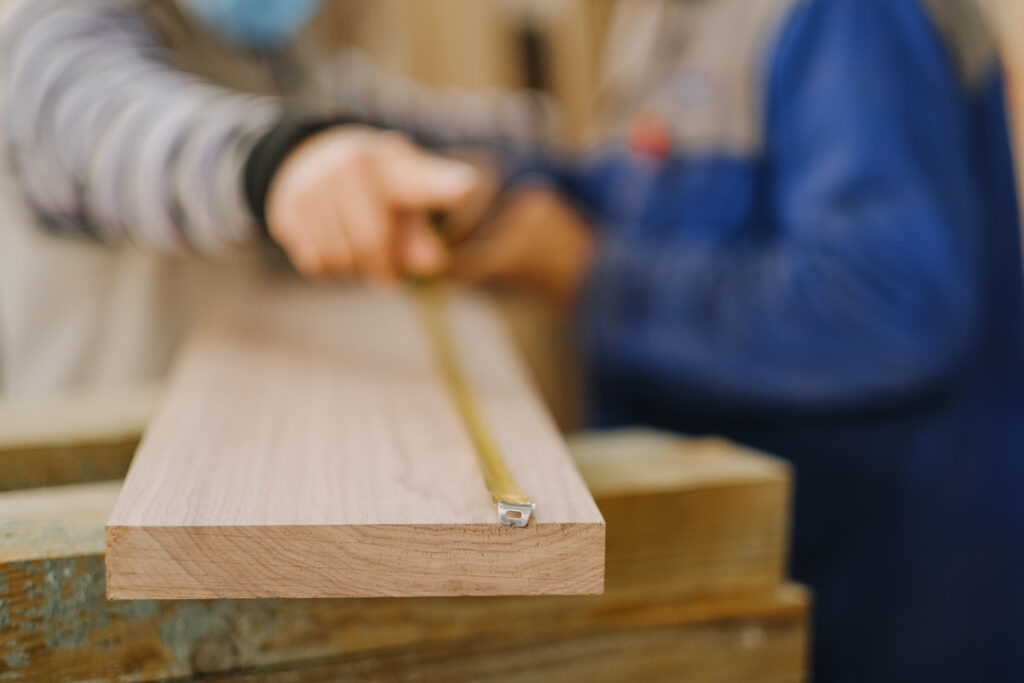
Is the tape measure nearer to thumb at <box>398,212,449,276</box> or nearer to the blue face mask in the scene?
thumb at <box>398,212,449,276</box>

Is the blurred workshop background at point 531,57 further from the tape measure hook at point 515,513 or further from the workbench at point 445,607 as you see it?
the tape measure hook at point 515,513

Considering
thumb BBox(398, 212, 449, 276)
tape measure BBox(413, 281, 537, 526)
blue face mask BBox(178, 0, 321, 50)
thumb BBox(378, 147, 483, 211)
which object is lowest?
tape measure BBox(413, 281, 537, 526)

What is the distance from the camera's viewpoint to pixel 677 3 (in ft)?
3.26

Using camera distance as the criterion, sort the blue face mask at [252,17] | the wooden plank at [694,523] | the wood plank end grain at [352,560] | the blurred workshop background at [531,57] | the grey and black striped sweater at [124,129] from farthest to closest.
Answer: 1. the blurred workshop background at [531,57]
2. the blue face mask at [252,17]
3. the grey and black striped sweater at [124,129]
4. the wooden plank at [694,523]
5. the wood plank end grain at [352,560]

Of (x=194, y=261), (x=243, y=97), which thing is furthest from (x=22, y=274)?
(x=243, y=97)

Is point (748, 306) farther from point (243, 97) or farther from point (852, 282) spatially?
point (243, 97)

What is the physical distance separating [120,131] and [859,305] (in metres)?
0.66

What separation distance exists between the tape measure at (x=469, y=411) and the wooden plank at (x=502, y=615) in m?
0.08

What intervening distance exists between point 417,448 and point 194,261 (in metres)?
0.56

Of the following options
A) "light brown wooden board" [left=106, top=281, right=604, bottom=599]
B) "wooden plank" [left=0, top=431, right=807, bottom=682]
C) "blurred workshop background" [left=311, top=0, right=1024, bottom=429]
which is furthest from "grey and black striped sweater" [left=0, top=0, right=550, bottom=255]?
"blurred workshop background" [left=311, top=0, right=1024, bottom=429]

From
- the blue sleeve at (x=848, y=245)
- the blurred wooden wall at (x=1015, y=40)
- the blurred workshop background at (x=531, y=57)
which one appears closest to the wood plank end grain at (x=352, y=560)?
the blue sleeve at (x=848, y=245)

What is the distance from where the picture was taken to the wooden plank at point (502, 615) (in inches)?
15.7

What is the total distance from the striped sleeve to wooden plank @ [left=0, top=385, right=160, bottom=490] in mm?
153

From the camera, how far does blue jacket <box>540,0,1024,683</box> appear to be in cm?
76
